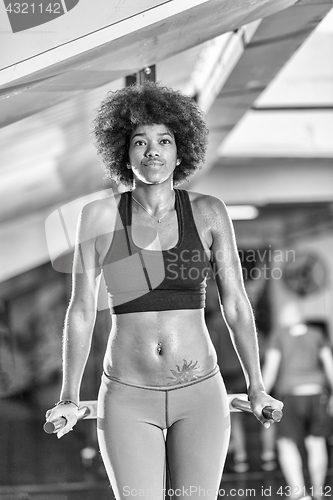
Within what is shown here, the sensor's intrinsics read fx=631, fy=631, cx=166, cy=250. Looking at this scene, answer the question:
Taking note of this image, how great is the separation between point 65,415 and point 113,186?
973 millimetres

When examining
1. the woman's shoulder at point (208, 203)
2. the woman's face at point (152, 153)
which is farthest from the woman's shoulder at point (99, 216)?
the woman's shoulder at point (208, 203)

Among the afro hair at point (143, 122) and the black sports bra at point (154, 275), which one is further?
the afro hair at point (143, 122)

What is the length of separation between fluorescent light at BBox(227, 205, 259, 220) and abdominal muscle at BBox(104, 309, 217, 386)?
1369mm

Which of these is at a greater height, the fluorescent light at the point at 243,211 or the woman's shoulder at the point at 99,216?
the woman's shoulder at the point at 99,216

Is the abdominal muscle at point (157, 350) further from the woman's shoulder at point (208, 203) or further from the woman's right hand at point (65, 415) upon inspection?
the woman's shoulder at point (208, 203)

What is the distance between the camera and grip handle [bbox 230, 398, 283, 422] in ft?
5.22

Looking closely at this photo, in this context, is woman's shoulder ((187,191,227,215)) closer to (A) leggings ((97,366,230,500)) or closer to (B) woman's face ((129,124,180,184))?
(B) woman's face ((129,124,180,184))

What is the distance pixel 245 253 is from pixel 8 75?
1481mm

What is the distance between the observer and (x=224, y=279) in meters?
1.86

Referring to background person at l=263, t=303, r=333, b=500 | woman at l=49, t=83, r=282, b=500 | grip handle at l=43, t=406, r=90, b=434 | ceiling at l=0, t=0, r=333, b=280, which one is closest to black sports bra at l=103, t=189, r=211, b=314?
woman at l=49, t=83, r=282, b=500

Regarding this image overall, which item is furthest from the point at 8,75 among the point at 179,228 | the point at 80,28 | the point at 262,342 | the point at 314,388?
the point at 314,388

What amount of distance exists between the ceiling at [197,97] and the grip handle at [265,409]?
3.30ft

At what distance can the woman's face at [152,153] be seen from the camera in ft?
5.88

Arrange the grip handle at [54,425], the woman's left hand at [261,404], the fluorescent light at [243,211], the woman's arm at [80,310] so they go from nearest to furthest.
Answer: the grip handle at [54,425] → the woman's left hand at [261,404] → the woman's arm at [80,310] → the fluorescent light at [243,211]
